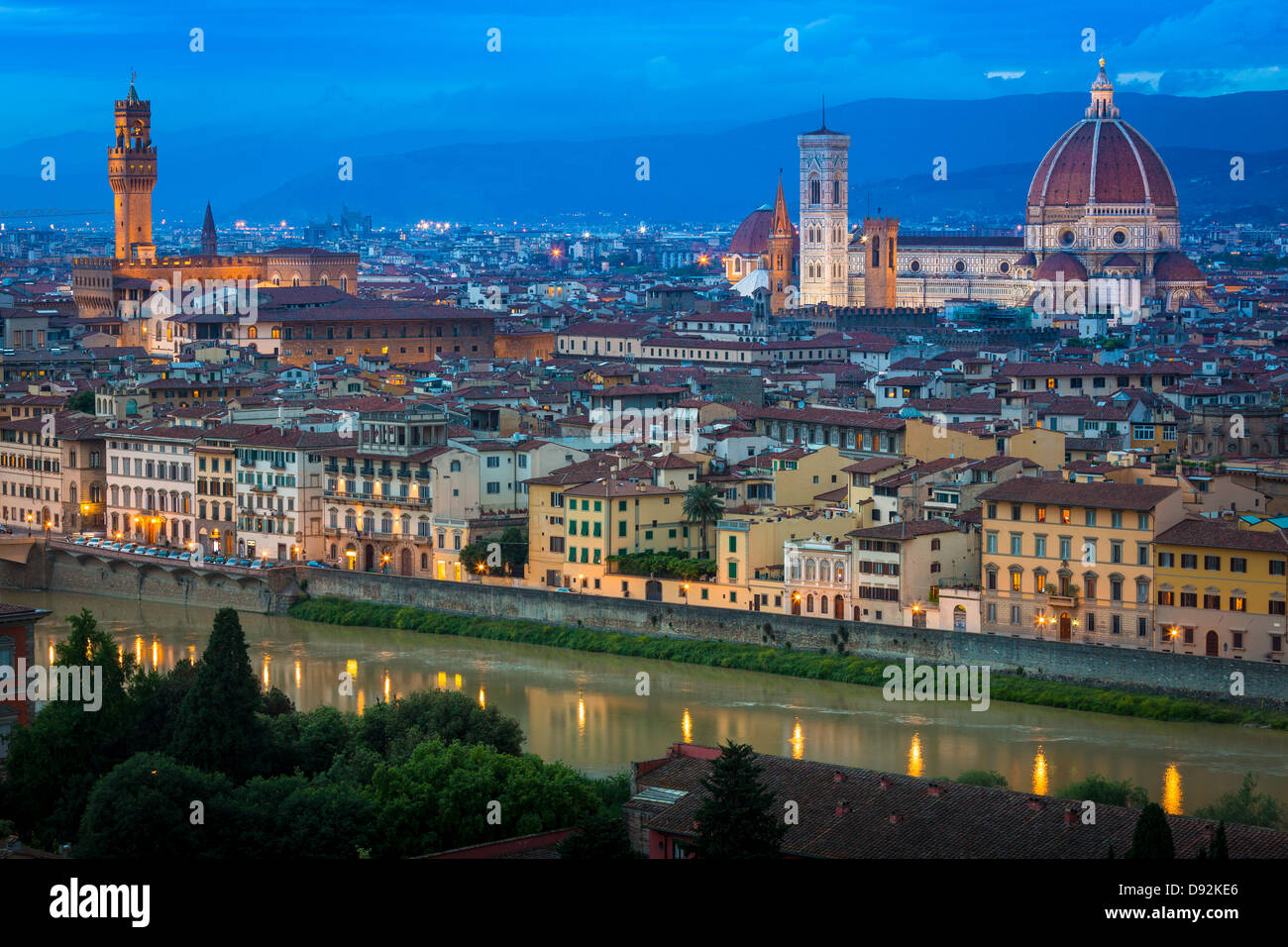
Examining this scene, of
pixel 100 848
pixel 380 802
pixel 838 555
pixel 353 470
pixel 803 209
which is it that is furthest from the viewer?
pixel 803 209

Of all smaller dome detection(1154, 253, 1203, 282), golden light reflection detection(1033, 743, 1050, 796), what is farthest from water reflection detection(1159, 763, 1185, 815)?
smaller dome detection(1154, 253, 1203, 282)

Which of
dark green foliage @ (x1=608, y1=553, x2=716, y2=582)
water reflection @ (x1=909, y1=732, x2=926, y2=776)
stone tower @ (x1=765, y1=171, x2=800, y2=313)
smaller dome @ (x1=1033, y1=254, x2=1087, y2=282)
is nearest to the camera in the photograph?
water reflection @ (x1=909, y1=732, x2=926, y2=776)

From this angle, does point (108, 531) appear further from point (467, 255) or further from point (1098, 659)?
point (467, 255)

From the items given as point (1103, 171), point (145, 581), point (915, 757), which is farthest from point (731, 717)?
point (1103, 171)

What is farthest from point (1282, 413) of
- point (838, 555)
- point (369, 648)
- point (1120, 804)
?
point (1120, 804)

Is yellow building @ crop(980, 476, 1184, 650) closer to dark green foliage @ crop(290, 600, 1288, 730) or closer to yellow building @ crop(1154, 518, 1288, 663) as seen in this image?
yellow building @ crop(1154, 518, 1288, 663)

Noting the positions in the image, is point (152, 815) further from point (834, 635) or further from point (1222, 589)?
point (1222, 589)
